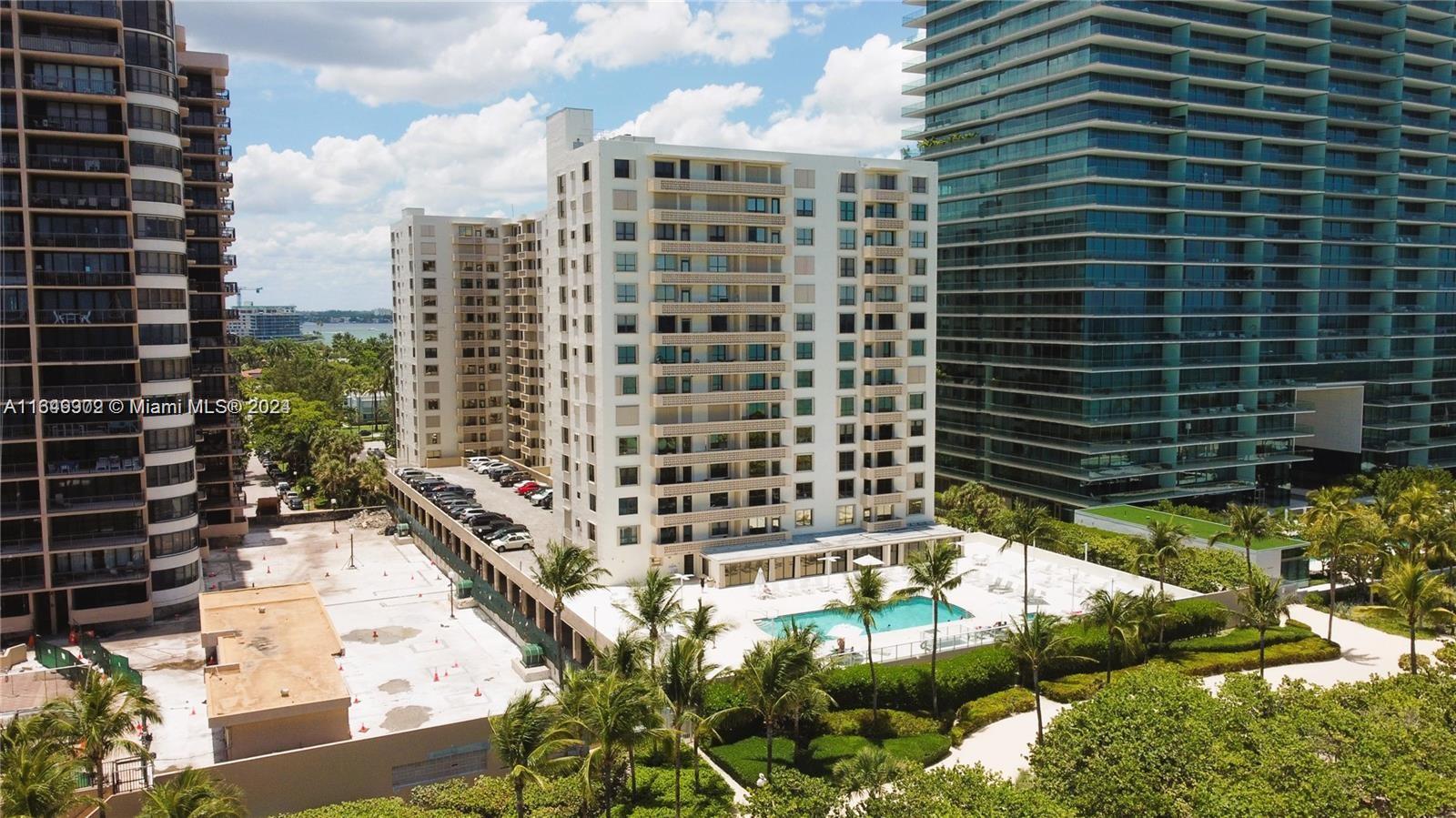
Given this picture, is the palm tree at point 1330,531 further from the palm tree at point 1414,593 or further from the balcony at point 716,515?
the balcony at point 716,515

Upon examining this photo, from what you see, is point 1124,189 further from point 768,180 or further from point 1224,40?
point 768,180

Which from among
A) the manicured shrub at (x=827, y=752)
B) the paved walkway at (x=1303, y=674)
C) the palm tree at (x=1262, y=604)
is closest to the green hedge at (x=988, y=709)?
the paved walkway at (x=1303, y=674)

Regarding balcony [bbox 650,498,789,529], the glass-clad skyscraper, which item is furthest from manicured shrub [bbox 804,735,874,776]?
the glass-clad skyscraper

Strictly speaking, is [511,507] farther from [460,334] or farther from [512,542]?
[460,334]

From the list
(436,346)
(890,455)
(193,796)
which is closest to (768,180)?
(890,455)

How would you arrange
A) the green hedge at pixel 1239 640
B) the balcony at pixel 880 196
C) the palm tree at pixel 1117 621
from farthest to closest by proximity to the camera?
the balcony at pixel 880 196 → the green hedge at pixel 1239 640 → the palm tree at pixel 1117 621
